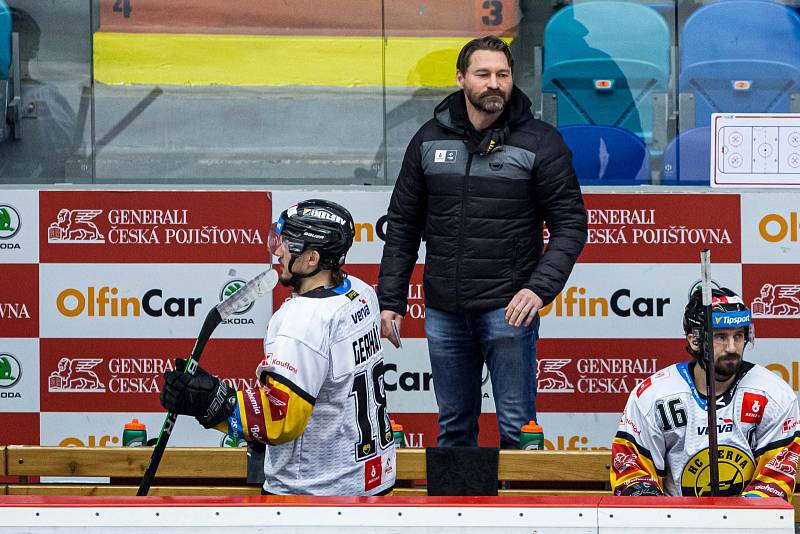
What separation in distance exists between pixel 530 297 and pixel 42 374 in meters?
2.23

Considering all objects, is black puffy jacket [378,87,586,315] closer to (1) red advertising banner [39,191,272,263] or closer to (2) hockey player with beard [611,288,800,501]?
(2) hockey player with beard [611,288,800,501]

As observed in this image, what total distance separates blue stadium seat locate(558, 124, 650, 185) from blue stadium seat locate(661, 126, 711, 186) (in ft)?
0.29

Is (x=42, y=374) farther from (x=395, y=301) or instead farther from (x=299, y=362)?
(x=299, y=362)

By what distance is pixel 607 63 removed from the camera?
19.1 ft

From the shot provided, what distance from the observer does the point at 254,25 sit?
5.88 m

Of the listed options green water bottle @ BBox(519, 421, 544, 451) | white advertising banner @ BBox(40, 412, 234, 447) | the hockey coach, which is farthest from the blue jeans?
white advertising banner @ BBox(40, 412, 234, 447)

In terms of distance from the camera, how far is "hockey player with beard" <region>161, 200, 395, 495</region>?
3.56 meters

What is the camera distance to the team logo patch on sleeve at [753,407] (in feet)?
14.0

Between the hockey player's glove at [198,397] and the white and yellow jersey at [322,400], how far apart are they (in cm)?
4

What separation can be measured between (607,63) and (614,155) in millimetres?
379

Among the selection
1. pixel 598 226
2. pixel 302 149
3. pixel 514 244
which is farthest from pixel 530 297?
pixel 302 149

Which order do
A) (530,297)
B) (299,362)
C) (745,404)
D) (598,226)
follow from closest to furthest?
(299,362) < (745,404) < (530,297) < (598,226)

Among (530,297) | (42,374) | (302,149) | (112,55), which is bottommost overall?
(42,374)

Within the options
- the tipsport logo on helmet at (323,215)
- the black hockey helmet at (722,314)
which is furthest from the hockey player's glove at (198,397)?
the black hockey helmet at (722,314)
